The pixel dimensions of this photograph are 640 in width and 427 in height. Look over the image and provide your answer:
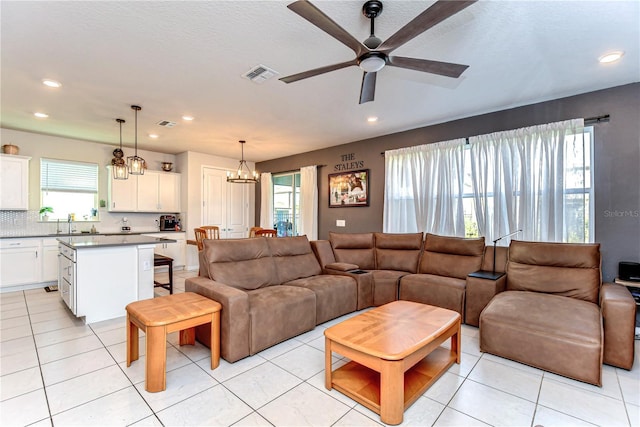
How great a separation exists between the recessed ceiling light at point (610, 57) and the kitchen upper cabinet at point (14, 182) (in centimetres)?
759

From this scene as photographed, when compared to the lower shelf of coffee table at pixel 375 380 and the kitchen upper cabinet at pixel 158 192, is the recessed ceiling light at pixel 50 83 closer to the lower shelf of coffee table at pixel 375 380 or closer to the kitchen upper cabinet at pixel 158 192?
the kitchen upper cabinet at pixel 158 192

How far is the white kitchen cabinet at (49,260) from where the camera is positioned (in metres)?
4.77

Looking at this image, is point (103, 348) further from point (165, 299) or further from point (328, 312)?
point (328, 312)

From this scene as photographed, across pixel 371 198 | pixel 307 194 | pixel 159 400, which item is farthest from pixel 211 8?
pixel 307 194

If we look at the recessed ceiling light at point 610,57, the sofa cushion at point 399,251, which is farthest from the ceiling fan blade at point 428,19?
the sofa cushion at point 399,251

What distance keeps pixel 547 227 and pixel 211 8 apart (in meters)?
4.03

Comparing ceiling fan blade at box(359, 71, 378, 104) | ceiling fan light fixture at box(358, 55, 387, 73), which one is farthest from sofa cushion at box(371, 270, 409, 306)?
ceiling fan light fixture at box(358, 55, 387, 73)

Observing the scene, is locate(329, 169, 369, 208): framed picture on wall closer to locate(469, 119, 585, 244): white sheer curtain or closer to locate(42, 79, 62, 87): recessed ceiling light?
locate(469, 119, 585, 244): white sheer curtain

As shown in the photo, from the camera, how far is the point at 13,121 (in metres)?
4.36

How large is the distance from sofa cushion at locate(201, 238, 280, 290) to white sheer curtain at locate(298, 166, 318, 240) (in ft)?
8.76

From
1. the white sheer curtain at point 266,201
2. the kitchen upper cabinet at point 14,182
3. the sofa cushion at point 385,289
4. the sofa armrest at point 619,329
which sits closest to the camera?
the sofa armrest at point 619,329

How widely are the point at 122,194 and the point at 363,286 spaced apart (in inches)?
198

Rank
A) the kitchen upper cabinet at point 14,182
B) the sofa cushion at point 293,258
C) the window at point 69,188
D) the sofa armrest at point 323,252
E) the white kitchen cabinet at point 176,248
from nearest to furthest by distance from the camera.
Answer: the sofa cushion at point 293,258 → the sofa armrest at point 323,252 → the kitchen upper cabinet at point 14,182 → the window at point 69,188 → the white kitchen cabinet at point 176,248

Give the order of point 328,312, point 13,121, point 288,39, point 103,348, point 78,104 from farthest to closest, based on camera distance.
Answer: point 13,121 < point 78,104 < point 328,312 < point 103,348 < point 288,39
